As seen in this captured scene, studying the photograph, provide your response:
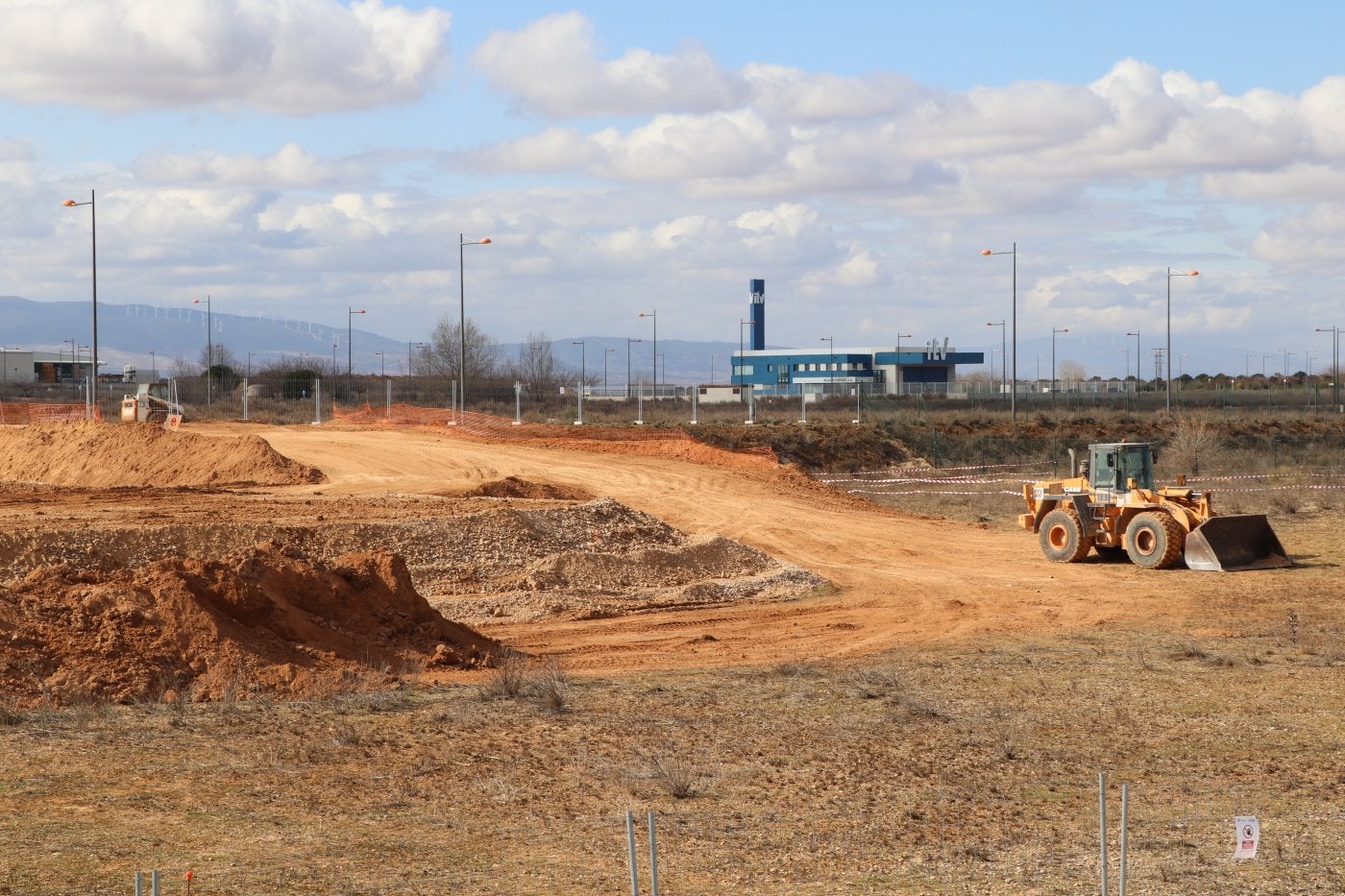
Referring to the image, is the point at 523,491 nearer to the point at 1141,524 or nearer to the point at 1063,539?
the point at 1063,539

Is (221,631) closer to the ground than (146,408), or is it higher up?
closer to the ground

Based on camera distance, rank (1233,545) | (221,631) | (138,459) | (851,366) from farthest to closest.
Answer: (851,366), (138,459), (1233,545), (221,631)

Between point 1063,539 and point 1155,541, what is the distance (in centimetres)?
206

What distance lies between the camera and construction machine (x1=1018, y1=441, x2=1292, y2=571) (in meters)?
26.3

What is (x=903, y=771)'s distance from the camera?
11.9m

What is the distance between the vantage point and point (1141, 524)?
2680 centimetres

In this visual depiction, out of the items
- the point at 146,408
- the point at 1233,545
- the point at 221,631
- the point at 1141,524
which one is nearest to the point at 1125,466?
the point at 1141,524

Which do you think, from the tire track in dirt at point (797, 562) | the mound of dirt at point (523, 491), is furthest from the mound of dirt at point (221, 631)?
the mound of dirt at point (523, 491)

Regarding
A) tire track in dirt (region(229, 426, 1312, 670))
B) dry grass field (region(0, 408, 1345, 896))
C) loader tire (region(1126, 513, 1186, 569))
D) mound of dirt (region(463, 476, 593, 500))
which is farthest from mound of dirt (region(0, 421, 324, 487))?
loader tire (region(1126, 513, 1186, 569))

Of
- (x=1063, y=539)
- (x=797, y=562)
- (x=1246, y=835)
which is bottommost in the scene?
(x=797, y=562)

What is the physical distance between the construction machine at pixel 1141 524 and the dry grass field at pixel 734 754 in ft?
6.10

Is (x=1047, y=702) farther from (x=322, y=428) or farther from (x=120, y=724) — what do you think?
(x=322, y=428)

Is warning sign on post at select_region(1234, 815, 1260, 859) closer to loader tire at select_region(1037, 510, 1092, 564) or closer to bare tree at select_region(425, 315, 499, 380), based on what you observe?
loader tire at select_region(1037, 510, 1092, 564)

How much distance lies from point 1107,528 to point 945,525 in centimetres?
702
